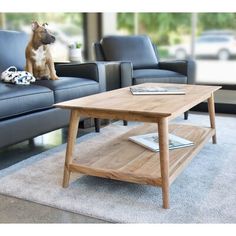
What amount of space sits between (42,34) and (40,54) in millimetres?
155

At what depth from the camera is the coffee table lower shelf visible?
1.63m

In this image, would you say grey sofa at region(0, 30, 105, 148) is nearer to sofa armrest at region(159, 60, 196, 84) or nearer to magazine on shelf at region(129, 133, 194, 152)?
magazine on shelf at region(129, 133, 194, 152)

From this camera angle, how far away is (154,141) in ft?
6.84

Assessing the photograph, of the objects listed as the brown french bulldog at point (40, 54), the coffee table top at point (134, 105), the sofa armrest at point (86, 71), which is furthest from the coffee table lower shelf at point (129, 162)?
the brown french bulldog at point (40, 54)

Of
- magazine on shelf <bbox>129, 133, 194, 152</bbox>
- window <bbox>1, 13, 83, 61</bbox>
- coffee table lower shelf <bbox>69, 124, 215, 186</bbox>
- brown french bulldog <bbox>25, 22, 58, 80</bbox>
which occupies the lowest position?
coffee table lower shelf <bbox>69, 124, 215, 186</bbox>

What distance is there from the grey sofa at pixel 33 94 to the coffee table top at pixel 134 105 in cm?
42

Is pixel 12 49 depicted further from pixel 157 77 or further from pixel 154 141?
pixel 154 141

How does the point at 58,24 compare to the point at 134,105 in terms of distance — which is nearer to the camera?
the point at 134,105

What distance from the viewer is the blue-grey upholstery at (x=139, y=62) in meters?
3.28

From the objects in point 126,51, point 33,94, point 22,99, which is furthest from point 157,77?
point 22,99

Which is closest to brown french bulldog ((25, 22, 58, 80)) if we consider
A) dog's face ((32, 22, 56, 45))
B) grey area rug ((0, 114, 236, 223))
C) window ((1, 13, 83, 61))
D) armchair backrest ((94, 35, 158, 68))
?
dog's face ((32, 22, 56, 45))

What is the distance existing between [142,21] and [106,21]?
57 cm

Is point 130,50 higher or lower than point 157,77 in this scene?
higher
